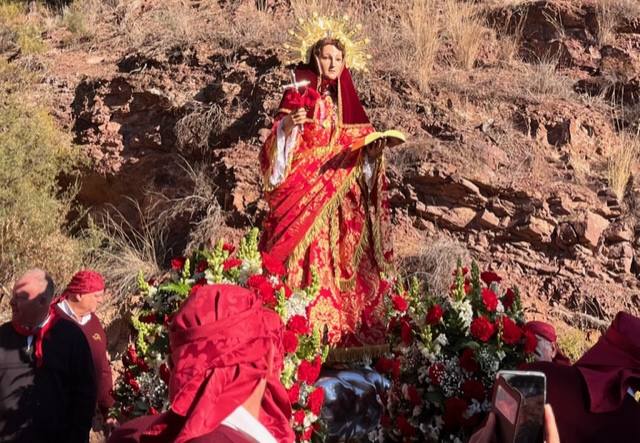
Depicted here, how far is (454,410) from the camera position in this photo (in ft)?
12.9

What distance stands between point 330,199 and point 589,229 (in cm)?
368

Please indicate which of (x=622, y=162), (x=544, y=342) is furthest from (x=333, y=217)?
(x=622, y=162)

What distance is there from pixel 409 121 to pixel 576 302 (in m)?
3.29

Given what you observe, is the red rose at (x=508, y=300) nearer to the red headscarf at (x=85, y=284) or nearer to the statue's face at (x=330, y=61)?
the statue's face at (x=330, y=61)

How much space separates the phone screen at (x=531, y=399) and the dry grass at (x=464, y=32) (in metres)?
9.78

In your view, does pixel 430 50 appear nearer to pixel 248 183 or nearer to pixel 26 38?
pixel 248 183

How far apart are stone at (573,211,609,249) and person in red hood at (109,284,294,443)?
6899 millimetres

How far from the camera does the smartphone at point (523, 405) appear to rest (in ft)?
6.16

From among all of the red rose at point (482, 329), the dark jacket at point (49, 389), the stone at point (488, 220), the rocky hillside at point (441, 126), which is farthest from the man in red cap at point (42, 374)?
the stone at point (488, 220)

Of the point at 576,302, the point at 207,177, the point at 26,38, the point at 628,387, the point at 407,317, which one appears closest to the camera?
the point at 628,387

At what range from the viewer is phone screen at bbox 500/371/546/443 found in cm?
189

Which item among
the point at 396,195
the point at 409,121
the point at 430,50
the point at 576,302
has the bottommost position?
the point at 576,302

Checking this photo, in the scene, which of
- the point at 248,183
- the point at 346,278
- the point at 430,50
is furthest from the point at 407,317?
the point at 430,50

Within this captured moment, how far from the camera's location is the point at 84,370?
402cm
